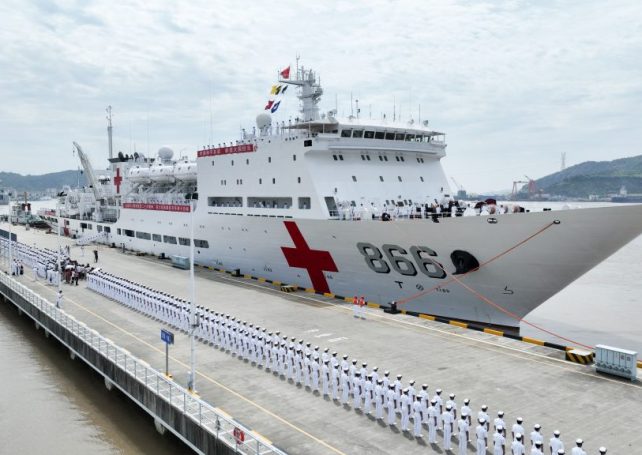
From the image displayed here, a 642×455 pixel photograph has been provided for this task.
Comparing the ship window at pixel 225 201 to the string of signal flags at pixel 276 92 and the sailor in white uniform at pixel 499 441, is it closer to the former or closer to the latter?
the string of signal flags at pixel 276 92

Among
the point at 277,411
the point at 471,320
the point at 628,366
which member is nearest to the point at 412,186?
the point at 471,320

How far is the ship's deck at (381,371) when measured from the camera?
7.97 metres

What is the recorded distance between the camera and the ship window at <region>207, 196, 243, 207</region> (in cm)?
2156

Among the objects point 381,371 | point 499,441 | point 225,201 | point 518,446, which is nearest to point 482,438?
point 499,441

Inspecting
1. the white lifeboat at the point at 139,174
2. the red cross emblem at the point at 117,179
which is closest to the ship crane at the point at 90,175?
the red cross emblem at the point at 117,179

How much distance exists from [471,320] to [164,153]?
2670cm

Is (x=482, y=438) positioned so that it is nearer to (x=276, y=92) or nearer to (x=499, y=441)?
(x=499, y=441)

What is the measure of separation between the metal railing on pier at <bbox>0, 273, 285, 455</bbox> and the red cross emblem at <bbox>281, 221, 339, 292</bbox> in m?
7.08

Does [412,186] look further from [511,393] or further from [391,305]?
[511,393]

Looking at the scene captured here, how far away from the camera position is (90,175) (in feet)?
136

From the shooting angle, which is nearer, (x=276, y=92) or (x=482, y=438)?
(x=482, y=438)

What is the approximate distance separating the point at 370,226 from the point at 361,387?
6.58 m

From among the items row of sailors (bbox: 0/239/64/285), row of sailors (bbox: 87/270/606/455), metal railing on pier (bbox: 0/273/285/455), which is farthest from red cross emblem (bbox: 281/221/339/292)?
row of sailors (bbox: 0/239/64/285)

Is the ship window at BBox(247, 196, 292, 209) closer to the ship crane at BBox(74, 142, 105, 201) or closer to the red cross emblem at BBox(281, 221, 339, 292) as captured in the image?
the red cross emblem at BBox(281, 221, 339, 292)
